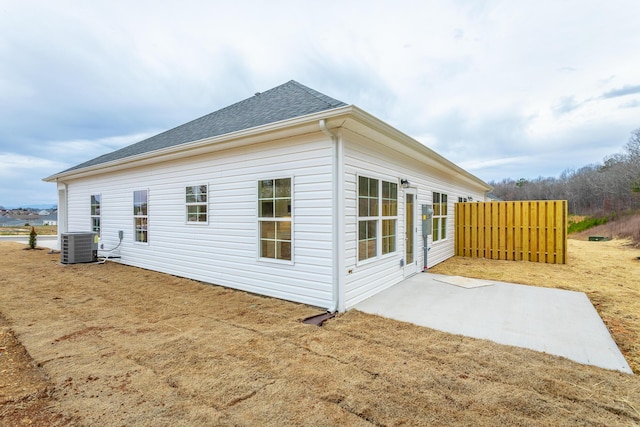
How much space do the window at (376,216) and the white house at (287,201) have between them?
20mm

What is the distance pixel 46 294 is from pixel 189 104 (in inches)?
371

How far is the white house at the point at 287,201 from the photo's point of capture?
4285 mm

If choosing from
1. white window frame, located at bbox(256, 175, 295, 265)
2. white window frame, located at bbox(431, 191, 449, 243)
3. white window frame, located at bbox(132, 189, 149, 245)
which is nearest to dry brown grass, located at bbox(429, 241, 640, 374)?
white window frame, located at bbox(431, 191, 449, 243)

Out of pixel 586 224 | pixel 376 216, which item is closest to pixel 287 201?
pixel 376 216

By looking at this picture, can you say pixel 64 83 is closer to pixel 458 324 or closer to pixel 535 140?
pixel 458 324

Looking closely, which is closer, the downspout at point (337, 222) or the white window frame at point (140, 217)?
the downspout at point (337, 222)

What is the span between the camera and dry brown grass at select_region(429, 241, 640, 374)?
11.8 ft

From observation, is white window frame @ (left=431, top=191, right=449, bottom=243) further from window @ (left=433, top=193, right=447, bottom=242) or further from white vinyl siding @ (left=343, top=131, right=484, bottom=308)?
white vinyl siding @ (left=343, top=131, right=484, bottom=308)

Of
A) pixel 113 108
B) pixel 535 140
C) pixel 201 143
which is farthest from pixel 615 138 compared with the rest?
pixel 113 108

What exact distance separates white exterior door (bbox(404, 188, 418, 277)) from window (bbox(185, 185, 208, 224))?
172 inches

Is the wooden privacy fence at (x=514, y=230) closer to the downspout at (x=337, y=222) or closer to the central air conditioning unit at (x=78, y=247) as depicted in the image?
the downspout at (x=337, y=222)

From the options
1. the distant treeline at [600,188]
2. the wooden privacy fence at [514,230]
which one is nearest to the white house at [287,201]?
the wooden privacy fence at [514,230]

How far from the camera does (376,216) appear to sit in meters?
5.15

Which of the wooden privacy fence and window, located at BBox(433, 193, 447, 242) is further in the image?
the wooden privacy fence
